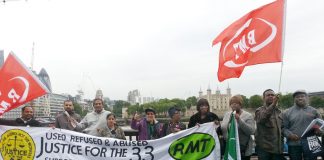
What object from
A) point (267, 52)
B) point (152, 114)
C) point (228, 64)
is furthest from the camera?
point (152, 114)

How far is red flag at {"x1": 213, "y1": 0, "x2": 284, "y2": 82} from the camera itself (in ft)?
21.8

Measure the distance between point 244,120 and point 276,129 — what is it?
1.90ft

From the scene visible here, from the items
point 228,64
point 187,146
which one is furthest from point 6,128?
point 228,64

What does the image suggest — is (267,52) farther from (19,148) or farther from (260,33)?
(19,148)

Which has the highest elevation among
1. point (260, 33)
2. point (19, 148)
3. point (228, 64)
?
point (260, 33)

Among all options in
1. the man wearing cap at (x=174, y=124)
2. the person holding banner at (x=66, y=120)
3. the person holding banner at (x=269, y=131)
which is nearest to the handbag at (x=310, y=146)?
the person holding banner at (x=269, y=131)

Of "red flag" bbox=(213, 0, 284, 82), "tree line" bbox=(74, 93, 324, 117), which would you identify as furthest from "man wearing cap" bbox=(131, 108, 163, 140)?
"tree line" bbox=(74, 93, 324, 117)

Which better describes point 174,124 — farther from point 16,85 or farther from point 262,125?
point 16,85

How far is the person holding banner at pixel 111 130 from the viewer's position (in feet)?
23.1

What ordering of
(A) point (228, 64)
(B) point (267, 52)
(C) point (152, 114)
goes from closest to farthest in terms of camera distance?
(B) point (267, 52)
(A) point (228, 64)
(C) point (152, 114)

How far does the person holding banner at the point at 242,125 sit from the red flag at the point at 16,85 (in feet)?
11.5

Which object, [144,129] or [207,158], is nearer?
[207,158]

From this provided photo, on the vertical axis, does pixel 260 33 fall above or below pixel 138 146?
above

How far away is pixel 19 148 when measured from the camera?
7102mm
